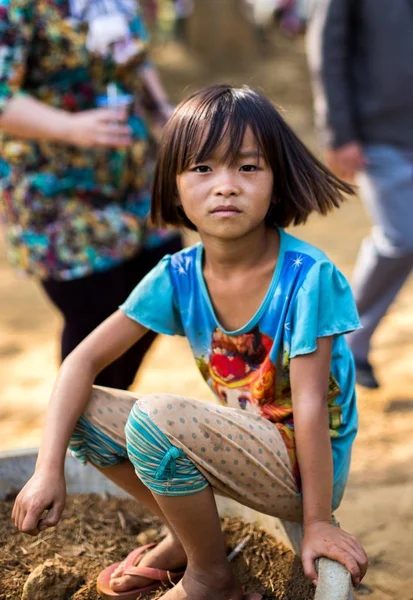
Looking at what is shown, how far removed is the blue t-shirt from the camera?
2.02 metres

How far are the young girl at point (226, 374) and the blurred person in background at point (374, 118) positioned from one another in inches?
58.5

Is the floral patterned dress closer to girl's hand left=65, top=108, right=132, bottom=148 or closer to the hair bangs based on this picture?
girl's hand left=65, top=108, right=132, bottom=148

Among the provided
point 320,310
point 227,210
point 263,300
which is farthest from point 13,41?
point 320,310

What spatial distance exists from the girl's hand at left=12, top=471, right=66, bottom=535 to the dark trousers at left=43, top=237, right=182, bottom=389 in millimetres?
911

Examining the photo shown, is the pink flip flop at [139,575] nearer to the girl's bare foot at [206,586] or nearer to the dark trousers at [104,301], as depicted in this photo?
the girl's bare foot at [206,586]

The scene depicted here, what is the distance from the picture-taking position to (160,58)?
12.6m

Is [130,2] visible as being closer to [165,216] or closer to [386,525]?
[165,216]

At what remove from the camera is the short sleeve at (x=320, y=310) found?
198 centimetres

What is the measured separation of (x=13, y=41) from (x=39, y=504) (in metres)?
1.39

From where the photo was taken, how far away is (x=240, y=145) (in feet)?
6.54

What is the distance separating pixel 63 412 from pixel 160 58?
437 inches

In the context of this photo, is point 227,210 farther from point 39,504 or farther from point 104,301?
point 104,301

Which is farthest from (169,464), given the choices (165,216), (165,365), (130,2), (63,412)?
(165,365)

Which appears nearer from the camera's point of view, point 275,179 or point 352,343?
point 275,179
